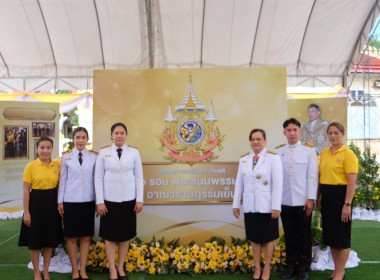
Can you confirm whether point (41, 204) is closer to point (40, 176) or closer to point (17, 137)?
point (40, 176)

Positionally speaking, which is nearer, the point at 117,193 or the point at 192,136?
the point at 117,193

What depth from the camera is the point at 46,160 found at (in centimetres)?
296

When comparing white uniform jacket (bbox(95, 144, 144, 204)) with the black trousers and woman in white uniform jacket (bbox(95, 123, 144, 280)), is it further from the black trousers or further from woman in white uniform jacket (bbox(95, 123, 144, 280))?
the black trousers

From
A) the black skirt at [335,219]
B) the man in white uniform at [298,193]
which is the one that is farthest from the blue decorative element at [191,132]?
the black skirt at [335,219]

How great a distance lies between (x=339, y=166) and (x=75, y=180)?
213cm

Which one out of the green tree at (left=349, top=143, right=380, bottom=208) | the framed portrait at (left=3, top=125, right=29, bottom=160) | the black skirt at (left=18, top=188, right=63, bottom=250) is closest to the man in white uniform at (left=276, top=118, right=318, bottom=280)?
the black skirt at (left=18, top=188, right=63, bottom=250)

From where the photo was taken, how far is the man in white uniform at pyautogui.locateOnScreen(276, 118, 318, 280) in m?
2.95

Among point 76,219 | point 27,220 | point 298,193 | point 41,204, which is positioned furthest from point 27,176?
point 298,193

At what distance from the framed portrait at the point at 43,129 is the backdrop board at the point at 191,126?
3162mm

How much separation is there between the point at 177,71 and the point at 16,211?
14.8 ft

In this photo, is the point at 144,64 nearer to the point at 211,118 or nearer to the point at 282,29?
the point at 282,29

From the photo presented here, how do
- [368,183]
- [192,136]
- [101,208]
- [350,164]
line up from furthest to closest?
[368,183] < [192,136] < [101,208] < [350,164]

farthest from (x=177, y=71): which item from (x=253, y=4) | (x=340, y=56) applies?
(x=340, y=56)

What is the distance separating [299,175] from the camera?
2969 mm
